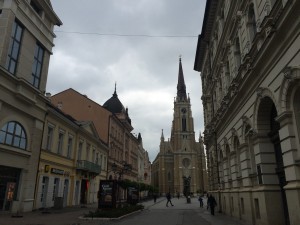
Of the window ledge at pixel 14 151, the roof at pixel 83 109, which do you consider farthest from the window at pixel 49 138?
the roof at pixel 83 109

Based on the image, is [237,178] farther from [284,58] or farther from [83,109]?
[83,109]

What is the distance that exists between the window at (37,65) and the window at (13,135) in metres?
3.91

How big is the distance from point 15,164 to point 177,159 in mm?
95105

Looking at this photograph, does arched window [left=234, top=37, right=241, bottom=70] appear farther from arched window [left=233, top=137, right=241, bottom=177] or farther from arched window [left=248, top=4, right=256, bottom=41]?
arched window [left=233, top=137, right=241, bottom=177]

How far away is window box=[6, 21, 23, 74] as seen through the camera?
20.1m

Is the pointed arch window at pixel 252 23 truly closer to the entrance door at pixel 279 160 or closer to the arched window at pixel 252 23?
the arched window at pixel 252 23

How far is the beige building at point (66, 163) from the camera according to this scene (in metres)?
25.4

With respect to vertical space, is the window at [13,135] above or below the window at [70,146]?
below

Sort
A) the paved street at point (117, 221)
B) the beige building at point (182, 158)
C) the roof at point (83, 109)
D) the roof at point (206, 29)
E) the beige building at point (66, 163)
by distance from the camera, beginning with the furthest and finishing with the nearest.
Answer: the beige building at point (182, 158) < the roof at point (83, 109) < the beige building at point (66, 163) < the roof at point (206, 29) < the paved street at point (117, 221)

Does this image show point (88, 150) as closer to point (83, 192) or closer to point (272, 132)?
point (83, 192)

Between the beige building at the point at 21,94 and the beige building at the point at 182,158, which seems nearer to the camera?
the beige building at the point at 21,94

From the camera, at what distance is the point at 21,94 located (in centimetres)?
2028

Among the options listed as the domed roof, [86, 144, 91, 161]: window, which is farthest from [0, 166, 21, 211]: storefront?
the domed roof

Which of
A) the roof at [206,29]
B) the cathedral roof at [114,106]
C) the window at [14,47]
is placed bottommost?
the window at [14,47]
